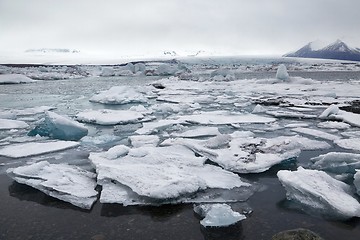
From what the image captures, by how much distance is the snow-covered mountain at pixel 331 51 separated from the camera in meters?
153

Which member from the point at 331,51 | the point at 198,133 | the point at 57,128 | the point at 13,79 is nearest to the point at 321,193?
the point at 198,133

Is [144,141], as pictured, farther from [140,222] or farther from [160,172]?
[140,222]

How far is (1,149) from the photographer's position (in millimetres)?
5137

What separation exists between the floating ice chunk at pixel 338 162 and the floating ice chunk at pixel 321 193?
59cm

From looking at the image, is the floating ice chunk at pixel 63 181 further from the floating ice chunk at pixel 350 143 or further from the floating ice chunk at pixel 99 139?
the floating ice chunk at pixel 350 143

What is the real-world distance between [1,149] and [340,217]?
4.83 metres

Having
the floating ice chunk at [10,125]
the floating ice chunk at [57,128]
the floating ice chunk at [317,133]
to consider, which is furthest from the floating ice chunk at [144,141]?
the floating ice chunk at [10,125]

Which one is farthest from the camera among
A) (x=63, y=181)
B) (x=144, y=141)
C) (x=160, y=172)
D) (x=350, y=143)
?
(x=144, y=141)

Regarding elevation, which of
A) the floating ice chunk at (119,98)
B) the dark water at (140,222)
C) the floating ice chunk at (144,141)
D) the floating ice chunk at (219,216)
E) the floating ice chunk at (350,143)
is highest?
the floating ice chunk at (219,216)

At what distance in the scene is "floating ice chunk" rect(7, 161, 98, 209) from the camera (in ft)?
10.9

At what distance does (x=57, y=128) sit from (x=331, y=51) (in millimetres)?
176793

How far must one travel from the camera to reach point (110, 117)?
7.91 m

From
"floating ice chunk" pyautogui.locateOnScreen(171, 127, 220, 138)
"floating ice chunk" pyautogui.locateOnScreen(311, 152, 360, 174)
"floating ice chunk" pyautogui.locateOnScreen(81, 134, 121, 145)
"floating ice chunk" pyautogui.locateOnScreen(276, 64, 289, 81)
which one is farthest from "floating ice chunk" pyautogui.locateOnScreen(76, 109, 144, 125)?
"floating ice chunk" pyautogui.locateOnScreen(276, 64, 289, 81)

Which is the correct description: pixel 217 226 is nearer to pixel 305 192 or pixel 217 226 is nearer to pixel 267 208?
pixel 267 208
